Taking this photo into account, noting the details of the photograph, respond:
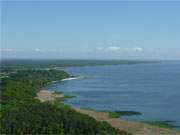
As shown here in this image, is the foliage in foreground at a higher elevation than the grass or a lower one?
higher

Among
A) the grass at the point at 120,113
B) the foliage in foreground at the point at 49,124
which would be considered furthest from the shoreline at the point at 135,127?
the foliage in foreground at the point at 49,124

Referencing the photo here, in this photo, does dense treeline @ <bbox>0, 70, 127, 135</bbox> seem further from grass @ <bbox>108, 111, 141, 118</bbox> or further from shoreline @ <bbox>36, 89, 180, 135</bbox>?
grass @ <bbox>108, 111, 141, 118</bbox>

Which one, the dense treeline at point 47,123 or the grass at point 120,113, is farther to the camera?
the grass at point 120,113

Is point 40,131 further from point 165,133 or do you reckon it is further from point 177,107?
point 177,107

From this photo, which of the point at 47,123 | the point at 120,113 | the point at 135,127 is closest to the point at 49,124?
the point at 47,123

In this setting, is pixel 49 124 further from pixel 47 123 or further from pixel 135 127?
pixel 135 127

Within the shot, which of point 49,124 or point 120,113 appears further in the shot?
point 120,113

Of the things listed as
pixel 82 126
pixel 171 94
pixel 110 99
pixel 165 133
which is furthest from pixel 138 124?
pixel 171 94

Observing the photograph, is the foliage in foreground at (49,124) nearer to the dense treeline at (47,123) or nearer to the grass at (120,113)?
the dense treeline at (47,123)

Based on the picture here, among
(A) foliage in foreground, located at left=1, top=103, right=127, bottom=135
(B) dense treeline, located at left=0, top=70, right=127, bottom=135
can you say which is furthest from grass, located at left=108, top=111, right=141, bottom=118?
(A) foliage in foreground, located at left=1, top=103, right=127, bottom=135

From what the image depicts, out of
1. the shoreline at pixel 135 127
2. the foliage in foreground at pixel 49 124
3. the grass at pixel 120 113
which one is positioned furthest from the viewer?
the grass at pixel 120 113

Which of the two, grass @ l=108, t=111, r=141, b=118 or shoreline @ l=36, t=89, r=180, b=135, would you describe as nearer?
shoreline @ l=36, t=89, r=180, b=135
